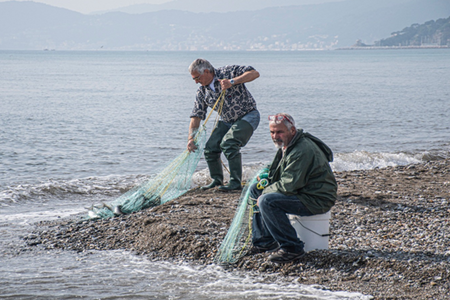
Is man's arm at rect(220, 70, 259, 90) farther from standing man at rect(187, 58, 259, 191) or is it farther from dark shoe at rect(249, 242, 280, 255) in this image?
dark shoe at rect(249, 242, 280, 255)

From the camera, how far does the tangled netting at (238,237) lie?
5.57 meters

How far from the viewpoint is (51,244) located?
6598 mm

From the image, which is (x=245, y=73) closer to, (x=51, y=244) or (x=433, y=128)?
(x=51, y=244)

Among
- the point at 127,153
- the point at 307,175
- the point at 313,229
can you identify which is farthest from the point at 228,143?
the point at 127,153

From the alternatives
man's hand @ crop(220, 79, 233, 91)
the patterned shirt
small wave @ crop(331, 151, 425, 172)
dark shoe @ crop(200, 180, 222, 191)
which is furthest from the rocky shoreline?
small wave @ crop(331, 151, 425, 172)

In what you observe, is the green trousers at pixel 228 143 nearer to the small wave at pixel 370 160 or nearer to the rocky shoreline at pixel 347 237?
the rocky shoreline at pixel 347 237

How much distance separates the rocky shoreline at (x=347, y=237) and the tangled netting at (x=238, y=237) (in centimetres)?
10

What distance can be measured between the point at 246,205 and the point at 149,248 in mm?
1441

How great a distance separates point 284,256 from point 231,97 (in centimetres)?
298

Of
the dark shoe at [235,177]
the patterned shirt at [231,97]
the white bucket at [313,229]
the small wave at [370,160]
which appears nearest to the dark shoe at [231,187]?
the dark shoe at [235,177]

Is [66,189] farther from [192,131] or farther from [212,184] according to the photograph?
[192,131]

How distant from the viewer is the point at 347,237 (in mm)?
5918

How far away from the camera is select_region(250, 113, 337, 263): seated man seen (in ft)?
15.6

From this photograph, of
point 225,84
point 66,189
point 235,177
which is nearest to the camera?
point 225,84
